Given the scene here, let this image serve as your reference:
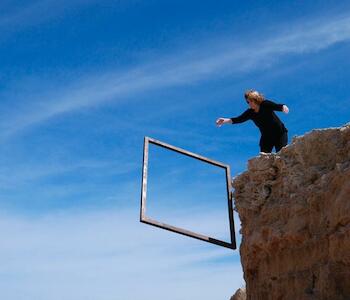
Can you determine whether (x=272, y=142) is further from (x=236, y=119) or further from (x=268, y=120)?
(x=236, y=119)

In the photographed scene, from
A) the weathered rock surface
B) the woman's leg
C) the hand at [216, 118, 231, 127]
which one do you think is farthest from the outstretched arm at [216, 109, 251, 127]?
the weathered rock surface

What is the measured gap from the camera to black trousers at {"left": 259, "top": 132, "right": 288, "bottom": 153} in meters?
8.83

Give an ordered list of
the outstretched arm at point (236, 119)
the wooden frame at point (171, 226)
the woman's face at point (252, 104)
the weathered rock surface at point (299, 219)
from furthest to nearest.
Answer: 1. the outstretched arm at point (236, 119)
2. the woman's face at point (252, 104)
3. the wooden frame at point (171, 226)
4. the weathered rock surface at point (299, 219)

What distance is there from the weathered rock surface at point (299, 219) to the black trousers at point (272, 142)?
74 centimetres

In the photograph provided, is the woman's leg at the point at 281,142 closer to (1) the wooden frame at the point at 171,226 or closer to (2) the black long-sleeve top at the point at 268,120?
(2) the black long-sleeve top at the point at 268,120

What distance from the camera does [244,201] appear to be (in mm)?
8398

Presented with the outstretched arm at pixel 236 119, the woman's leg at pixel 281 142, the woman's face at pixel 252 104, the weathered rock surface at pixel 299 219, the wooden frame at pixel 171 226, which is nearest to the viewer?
the weathered rock surface at pixel 299 219

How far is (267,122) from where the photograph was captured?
29.2 ft

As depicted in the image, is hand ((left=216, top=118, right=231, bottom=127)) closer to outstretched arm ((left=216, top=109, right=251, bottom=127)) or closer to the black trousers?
outstretched arm ((left=216, top=109, right=251, bottom=127))

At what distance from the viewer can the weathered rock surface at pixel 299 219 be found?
671 centimetres

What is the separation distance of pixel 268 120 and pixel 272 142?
1.17 feet

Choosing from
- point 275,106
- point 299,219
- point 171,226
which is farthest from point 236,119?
point 299,219

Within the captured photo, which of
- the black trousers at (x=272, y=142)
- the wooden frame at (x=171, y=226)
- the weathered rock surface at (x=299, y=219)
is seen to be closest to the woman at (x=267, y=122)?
the black trousers at (x=272, y=142)

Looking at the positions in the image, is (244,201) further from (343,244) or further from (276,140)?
(343,244)
